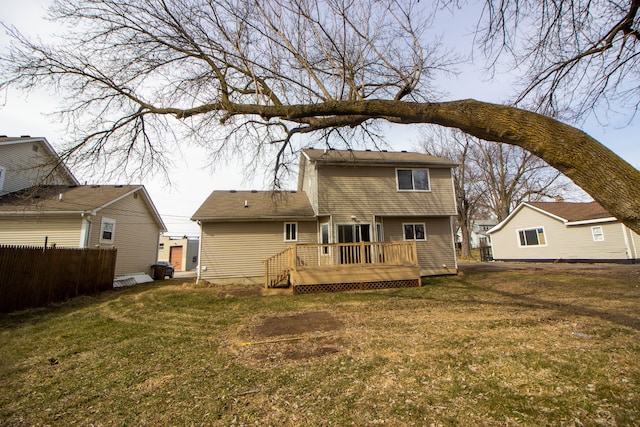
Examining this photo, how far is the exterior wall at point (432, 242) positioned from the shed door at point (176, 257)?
3129 cm

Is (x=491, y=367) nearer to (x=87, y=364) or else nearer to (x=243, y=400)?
(x=243, y=400)

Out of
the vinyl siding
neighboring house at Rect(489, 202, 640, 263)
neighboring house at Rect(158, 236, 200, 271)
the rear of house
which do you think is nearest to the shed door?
neighboring house at Rect(158, 236, 200, 271)

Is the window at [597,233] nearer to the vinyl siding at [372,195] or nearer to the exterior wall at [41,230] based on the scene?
the vinyl siding at [372,195]

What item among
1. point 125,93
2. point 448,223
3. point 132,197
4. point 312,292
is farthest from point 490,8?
point 132,197

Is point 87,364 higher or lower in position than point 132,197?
lower

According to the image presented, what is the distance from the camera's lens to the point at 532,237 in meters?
21.8

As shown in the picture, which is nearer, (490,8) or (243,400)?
(243,400)

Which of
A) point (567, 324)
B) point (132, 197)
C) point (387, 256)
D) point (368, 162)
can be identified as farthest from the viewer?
point (132, 197)

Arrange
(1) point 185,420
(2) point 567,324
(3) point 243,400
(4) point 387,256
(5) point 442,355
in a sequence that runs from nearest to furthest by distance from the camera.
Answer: (1) point 185,420
(3) point 243,400
(5) point 442,355
(2) point 567,324
(4) point 387,256

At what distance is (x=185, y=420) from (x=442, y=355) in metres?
3.33

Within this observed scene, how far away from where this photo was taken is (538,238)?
21.3 metres

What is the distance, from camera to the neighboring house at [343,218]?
1327 cm

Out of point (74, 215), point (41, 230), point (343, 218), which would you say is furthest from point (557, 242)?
point (41, 230)

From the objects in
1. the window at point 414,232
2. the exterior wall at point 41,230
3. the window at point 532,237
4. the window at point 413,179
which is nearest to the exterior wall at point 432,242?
the window at point 414,232
